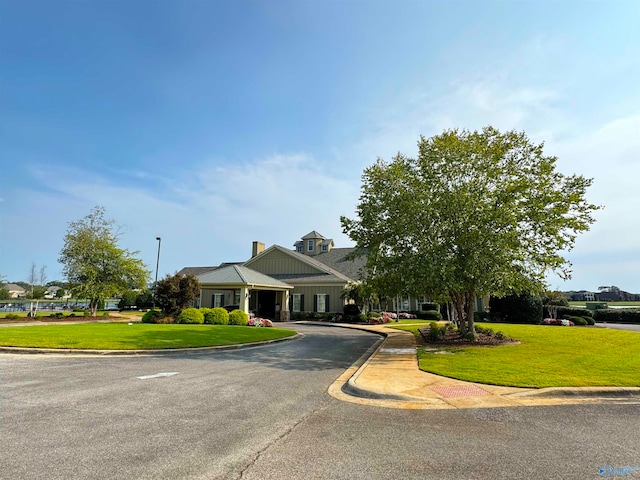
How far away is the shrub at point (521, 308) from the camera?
2898 centimetres

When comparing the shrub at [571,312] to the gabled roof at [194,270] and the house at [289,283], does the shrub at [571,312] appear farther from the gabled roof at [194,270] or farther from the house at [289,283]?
the gabled roof at [194,270]

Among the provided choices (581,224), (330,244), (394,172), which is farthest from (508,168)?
(330,244)

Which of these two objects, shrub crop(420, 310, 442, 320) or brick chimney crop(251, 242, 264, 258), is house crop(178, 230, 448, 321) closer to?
shrub crop(420, 310, 442, 320)

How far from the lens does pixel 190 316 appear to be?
23547mm

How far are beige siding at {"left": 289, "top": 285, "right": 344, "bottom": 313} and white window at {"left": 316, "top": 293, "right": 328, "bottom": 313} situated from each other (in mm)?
330

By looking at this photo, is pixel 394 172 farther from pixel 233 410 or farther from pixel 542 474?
pixel 542 474

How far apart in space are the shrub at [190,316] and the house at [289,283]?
14.4ft

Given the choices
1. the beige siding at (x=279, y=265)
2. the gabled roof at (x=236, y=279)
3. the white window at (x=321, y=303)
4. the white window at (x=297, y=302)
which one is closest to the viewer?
the gabled roof at (x=236, y=279)

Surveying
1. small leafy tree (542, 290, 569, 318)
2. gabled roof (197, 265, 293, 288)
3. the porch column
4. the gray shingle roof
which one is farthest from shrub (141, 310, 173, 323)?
small leafy tree (542, 290, 569, 318)

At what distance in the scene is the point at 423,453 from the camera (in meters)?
4.62

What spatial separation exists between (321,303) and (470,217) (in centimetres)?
2103

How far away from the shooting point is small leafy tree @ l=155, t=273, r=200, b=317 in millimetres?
25250

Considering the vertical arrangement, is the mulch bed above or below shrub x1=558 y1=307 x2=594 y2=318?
below

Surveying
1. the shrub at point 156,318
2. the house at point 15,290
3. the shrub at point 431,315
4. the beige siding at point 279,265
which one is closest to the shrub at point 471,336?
the shrub at point 431,315
